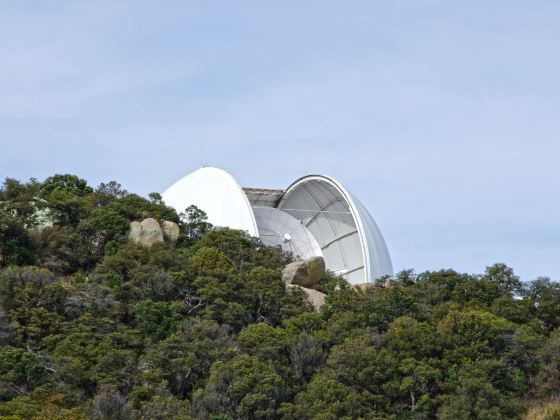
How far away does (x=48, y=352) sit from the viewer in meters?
36.8

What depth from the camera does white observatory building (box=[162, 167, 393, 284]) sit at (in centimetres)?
4956

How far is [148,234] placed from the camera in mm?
45250

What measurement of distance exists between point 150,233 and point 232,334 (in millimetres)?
6870

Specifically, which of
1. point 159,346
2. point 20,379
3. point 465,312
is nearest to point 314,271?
point 465,312

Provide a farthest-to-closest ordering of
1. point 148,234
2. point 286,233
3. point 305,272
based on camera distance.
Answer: point 286,233, point 148,234, point 305,272

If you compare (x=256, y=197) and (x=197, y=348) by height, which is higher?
(x=256, y=197)

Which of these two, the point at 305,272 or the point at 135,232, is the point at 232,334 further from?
the point at 135,232

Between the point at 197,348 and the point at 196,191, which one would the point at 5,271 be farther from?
the point at 196,191

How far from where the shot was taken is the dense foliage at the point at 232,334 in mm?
35625

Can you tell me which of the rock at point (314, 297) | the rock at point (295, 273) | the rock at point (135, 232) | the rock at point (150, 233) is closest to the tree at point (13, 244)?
the rock at point (135, 232)

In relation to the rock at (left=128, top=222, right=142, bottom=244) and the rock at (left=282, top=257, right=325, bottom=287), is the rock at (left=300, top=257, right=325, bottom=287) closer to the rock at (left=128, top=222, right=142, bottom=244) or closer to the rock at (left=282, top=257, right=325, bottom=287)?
the rock at (left=282, top=257, right=325, bottom=287)

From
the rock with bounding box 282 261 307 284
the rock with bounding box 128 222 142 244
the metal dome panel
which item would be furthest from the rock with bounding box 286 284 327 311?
the metal dome panel

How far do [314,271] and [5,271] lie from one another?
36.4 ft

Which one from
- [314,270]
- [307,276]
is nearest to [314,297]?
[307,276]
